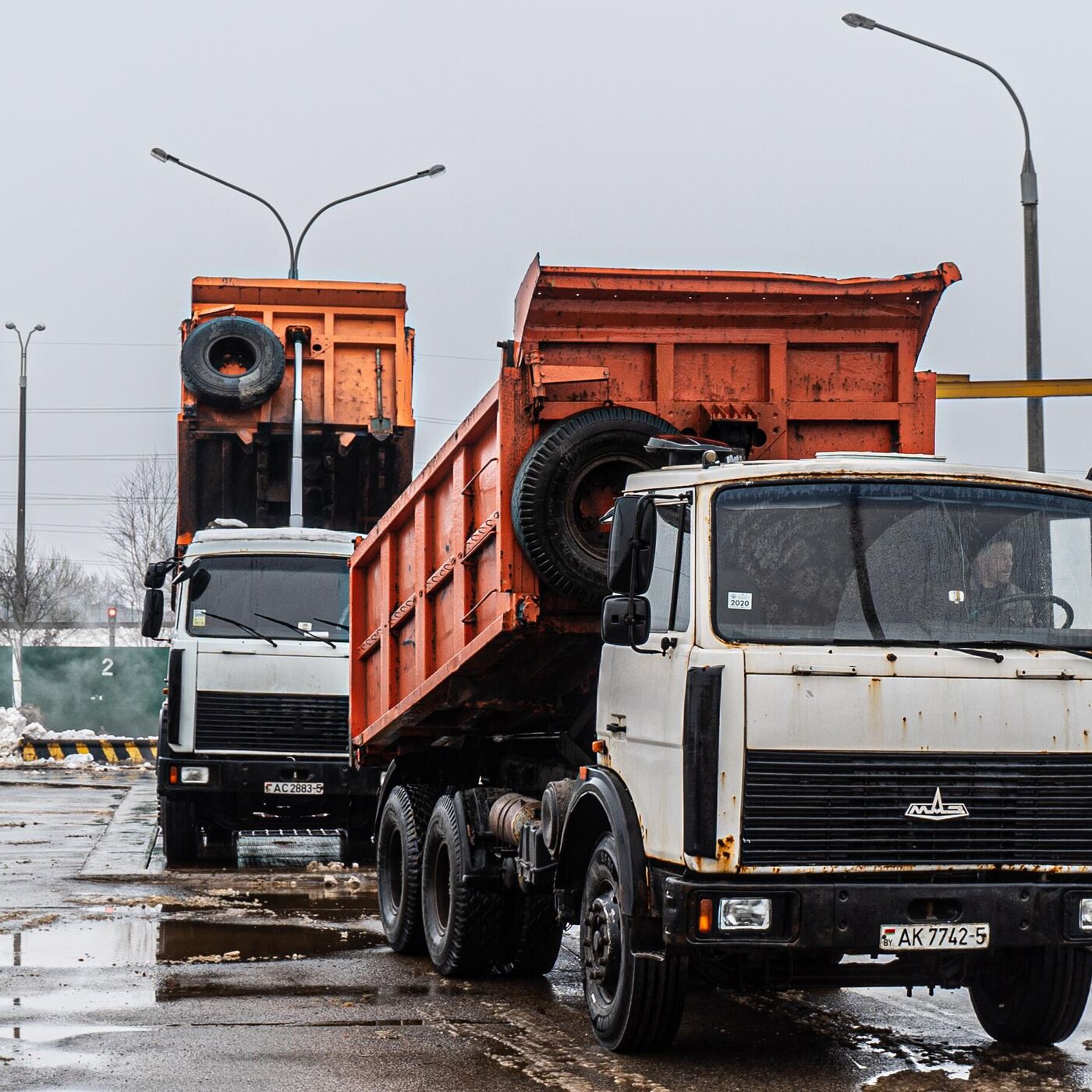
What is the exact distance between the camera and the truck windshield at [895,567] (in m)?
6.57

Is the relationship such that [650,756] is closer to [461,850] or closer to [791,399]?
[791,399]

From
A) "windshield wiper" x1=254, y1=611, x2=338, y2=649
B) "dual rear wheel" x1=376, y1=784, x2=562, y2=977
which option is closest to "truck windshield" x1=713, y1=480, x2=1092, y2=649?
"dual rear wheel" x1=376, y1=784, x2=562, y2=977

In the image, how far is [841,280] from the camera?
26.9 feet

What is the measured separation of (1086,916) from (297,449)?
11399mm

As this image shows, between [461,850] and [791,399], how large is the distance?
286 cm

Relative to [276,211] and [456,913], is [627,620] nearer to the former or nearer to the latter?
[456,913]

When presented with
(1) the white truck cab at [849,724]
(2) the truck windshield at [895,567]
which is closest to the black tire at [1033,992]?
(1) the white truck cab at [849,724]

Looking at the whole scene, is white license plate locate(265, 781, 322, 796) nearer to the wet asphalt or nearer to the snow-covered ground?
the wet asphalt

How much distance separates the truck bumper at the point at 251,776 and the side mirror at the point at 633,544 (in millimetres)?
8512

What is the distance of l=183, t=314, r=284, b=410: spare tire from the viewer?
16797 mm

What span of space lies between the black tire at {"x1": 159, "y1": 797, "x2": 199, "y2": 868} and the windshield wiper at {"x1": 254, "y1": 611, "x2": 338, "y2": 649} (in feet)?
5.35

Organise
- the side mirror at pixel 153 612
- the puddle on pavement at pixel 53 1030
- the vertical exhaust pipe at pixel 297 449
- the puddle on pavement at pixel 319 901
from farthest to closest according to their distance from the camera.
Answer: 1. the vertical exhaust pipe at pixel 297 449
2. the side mirror at pixel 153 612
3. the puddle on pavement at pixel 319 901
4. the puddle on pavement at pixel 53 1030

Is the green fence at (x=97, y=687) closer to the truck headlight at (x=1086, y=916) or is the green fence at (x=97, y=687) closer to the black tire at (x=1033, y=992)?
the black tire at (x=1033, y=992)

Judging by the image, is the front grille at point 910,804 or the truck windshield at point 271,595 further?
the truck windshield at point 271,595
